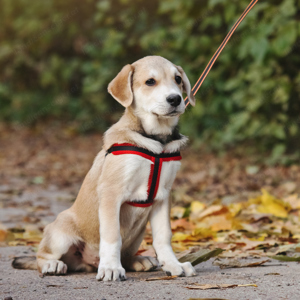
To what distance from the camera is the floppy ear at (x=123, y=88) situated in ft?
10.8

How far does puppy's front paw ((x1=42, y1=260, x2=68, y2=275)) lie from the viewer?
10.4 feet

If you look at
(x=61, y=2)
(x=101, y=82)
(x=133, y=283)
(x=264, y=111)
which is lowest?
(x=133, y=283)

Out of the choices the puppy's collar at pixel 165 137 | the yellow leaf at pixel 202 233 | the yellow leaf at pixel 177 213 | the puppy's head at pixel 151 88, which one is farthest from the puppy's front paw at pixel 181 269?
the yellow leaf at pixel 177 213

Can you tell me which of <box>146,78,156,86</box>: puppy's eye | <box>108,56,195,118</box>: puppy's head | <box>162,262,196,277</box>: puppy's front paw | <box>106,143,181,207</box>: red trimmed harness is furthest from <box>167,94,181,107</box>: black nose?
<box>162,262,196,277</box>: puppy's front paw

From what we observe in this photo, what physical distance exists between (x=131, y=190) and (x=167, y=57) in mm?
6178

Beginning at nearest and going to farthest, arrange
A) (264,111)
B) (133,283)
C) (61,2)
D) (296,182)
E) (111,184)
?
(133,283)
(111,184)
(296,182)
(264,111)
(61,2)

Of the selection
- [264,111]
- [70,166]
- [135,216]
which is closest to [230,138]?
[264,111]

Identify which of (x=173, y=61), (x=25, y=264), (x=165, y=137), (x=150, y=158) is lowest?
(x=25, y=264)

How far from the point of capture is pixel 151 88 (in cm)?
329

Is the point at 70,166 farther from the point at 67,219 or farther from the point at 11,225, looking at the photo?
the point at 67,219

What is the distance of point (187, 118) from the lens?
9227 mm

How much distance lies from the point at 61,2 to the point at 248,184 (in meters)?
7.69

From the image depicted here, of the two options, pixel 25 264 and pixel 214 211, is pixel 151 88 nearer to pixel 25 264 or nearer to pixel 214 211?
pixel 25 264

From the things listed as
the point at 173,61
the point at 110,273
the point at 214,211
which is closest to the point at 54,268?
the point at 110,273
